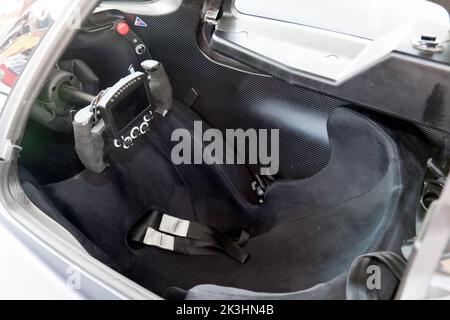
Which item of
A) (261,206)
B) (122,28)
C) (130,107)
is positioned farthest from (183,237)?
(122,28)

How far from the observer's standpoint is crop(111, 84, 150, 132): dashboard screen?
4.02ft

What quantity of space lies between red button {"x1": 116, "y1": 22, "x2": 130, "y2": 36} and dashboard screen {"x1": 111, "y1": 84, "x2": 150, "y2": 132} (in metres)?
0.27

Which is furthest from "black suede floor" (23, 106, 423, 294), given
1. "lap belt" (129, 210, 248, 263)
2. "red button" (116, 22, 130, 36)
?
"red button" (116, 22, 130, 36)

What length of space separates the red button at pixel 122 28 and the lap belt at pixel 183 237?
57cm

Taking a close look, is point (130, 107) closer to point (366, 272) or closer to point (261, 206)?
point (261, 206)

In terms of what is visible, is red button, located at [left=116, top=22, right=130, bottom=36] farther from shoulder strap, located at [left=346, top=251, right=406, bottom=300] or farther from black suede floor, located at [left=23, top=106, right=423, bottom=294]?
shoulder strap, located at [left=346, top=251, right=406, bottom=300]

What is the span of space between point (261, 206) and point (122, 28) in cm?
68

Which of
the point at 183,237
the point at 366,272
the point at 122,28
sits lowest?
the point at 183,237

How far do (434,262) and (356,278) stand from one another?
231 mm

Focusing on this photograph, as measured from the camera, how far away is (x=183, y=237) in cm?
141

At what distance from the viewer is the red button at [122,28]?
4.69 feet

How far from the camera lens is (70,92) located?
51.9 inches
